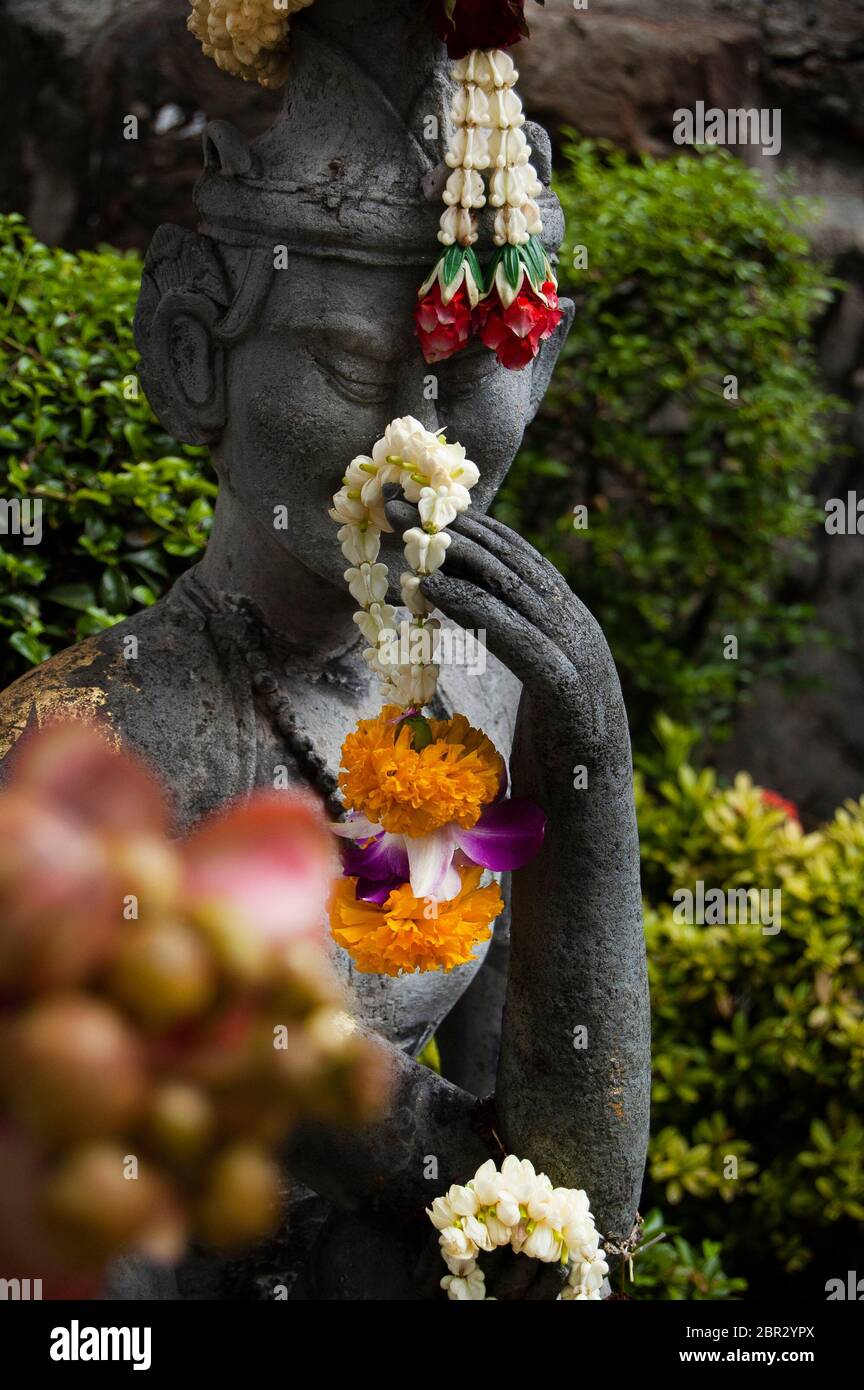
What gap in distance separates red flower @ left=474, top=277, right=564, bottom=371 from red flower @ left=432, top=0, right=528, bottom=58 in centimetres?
24

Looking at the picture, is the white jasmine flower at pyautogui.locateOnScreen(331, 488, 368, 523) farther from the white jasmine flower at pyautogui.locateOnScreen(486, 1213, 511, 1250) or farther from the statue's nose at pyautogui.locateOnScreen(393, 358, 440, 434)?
the white jasmine flower at pyautogui.locateOnScreen(486, 1213, 511, 1250)

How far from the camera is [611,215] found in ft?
14.2

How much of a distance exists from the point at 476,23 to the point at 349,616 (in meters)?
0.72

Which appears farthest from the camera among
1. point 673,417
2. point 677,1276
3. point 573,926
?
point 673,417

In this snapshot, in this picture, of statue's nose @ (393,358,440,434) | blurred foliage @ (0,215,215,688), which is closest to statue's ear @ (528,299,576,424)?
statue's nose @ (393,358,440,434)

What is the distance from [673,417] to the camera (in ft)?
15.8

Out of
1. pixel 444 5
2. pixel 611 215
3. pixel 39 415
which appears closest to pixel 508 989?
pixel 444 5

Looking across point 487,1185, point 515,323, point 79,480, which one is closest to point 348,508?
point 515,323

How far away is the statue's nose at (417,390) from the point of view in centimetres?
173

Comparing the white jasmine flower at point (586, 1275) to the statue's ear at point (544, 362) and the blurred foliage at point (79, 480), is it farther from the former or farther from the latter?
the blurred foliage at point (79, 480)

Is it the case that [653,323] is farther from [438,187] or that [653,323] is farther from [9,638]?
[438,187]

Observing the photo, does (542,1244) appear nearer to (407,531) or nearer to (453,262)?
(407,531)

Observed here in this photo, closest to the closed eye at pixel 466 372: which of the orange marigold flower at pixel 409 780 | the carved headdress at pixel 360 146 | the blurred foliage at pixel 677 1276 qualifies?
the carved headdress at pixel 360 146

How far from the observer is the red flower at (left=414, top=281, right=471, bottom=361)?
→ 1637 millimetres
